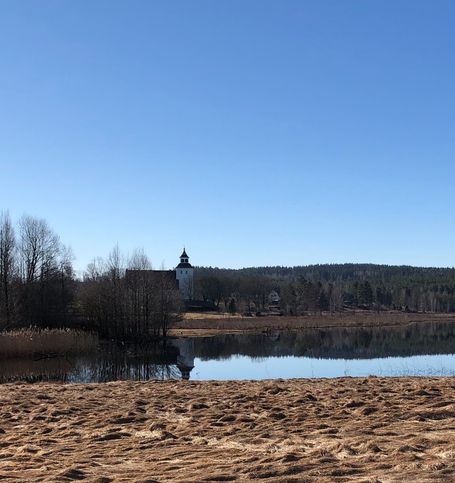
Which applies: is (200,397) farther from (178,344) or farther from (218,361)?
(178,344)

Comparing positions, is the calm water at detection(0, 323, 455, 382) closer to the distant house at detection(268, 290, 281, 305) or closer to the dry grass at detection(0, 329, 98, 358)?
the dry grass at detection(0, 329, 98, 358)

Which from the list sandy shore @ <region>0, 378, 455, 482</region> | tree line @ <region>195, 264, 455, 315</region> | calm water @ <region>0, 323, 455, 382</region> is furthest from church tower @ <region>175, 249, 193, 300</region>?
sandy shore @ <region>0, 378, 455, 482</region>

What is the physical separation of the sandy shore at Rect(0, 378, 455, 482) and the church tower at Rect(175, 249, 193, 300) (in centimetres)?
8318

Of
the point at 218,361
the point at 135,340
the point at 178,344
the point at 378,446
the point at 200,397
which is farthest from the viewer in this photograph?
the point at 135,340

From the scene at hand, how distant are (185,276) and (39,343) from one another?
68.1 metres

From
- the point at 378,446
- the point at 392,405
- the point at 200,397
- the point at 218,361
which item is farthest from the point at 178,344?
the point at 378,446

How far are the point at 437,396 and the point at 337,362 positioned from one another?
18224 millimetres

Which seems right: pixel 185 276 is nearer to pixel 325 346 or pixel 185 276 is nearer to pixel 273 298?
pixel 273 298

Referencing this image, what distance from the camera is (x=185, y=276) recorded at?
98.1m

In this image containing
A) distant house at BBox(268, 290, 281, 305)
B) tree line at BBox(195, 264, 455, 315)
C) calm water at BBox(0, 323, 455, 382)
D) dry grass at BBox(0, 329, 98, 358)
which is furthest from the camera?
distant house at BBox(268, 290, 281, 305)

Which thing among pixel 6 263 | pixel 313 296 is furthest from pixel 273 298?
pixel 6 263

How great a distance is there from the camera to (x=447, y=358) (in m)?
28.2

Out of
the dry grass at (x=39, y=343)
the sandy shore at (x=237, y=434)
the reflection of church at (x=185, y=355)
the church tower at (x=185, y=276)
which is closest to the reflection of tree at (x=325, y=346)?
the reflection of church at (x=185, y=355)

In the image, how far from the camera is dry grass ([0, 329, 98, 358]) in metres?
28.8
